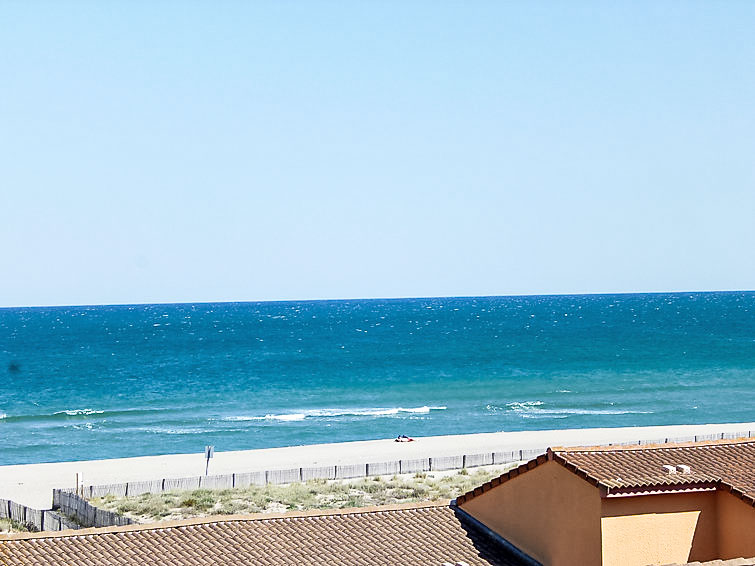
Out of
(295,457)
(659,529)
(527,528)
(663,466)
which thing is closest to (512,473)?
(527,528)

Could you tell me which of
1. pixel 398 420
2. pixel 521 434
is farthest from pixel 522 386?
pixel 521 434

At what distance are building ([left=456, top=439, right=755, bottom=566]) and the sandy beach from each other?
74.2ft

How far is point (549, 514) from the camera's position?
16891 mm

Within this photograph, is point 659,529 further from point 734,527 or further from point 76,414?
point 76,414

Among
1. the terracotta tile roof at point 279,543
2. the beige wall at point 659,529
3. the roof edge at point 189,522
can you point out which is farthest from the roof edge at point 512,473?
the beige wall at point 659,529

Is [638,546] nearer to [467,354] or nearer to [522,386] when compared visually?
[522,386]

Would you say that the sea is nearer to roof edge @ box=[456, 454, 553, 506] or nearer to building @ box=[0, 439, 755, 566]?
building @ box=[0, 439, 755, 566]

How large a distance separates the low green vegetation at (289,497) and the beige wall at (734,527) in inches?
609

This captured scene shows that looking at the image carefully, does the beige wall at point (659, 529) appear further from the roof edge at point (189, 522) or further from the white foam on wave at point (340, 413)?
the white foam on wave at point (340, 413)

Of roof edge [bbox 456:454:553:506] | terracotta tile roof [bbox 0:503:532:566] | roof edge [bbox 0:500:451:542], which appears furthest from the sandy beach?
roof edge [bbox 456:454:553:506]

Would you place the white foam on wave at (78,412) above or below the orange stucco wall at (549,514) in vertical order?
below

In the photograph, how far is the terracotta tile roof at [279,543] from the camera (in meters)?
16.8

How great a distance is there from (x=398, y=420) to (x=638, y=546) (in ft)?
148

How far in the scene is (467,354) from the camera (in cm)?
10712
